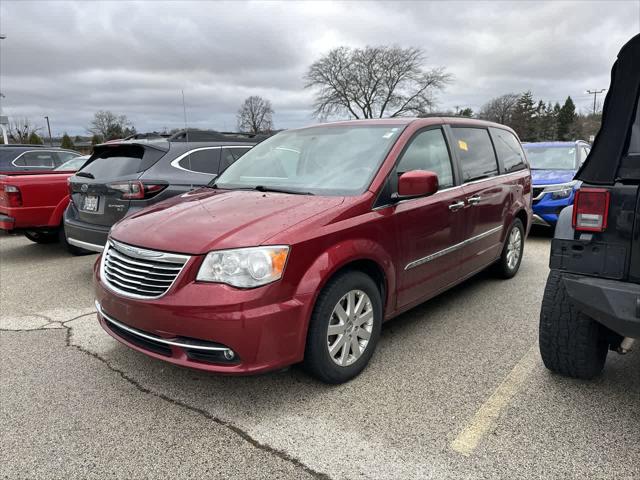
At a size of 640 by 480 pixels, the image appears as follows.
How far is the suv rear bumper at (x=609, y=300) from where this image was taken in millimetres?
2113

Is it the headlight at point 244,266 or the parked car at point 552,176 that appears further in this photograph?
the parked car at point 552,176

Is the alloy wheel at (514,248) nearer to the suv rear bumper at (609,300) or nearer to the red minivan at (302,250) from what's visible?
the red minivan at (302,250)

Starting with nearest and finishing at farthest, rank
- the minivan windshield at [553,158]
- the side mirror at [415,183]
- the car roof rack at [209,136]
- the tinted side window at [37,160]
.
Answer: the side mirror at [415,183], the car roof rack at [209,136], the minivan windshield at [553,158], the tinted side window at [37,160]

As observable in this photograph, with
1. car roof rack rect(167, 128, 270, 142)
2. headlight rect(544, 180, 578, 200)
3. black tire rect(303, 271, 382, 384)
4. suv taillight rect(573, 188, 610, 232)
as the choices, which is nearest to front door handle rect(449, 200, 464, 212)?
black tire rect(303, 271, 382, 384)

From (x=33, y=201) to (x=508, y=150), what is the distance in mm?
6096

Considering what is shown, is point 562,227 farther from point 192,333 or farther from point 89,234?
point 89,234

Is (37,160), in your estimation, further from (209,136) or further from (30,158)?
(209,136)

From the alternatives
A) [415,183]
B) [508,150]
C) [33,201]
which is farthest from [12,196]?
[508,150]

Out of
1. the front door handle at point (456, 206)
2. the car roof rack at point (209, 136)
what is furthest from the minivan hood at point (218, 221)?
the car roof rack at point (209, 136)

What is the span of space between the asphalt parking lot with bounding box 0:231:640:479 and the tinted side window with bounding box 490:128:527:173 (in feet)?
6.29

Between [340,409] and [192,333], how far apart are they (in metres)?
0.96

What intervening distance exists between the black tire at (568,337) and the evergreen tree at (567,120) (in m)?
75.6

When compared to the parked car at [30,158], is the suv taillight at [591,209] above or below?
below

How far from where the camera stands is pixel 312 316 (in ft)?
8.55
